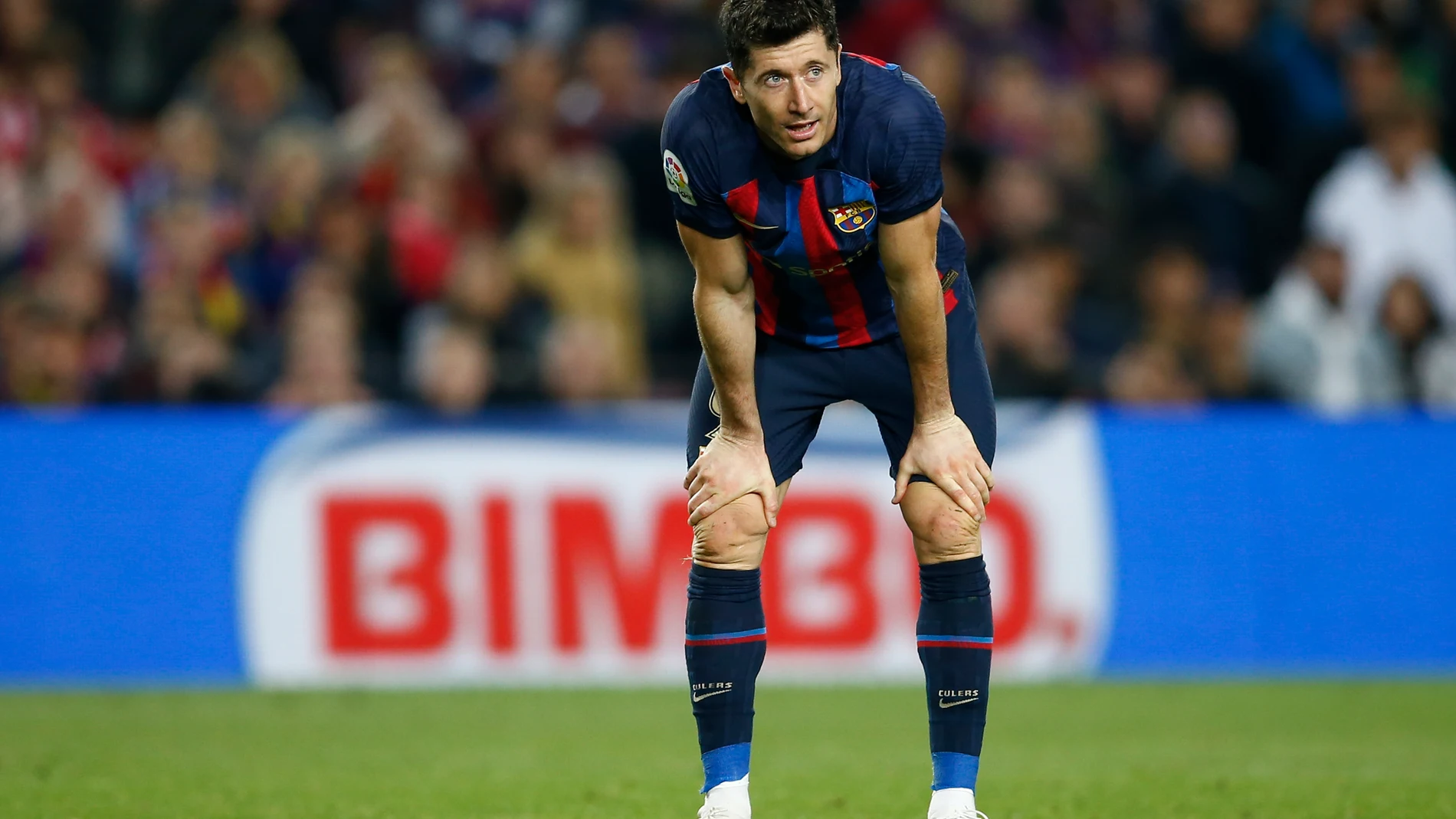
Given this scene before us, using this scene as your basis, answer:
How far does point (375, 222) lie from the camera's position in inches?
440

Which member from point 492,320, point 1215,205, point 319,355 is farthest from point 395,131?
point 1215,205

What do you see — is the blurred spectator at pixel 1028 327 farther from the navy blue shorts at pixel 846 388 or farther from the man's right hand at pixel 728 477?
the man's right hand at pixel 728 477

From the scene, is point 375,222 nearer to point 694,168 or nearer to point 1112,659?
point 1112,659

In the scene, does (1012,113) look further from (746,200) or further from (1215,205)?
(746,200)

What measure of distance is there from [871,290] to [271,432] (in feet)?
18.3

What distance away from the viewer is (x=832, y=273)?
5086 mm

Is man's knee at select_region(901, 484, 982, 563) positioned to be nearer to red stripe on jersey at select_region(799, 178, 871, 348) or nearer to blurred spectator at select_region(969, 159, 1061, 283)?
red stripe on jersey at select_region(799, 178, 871, 348)

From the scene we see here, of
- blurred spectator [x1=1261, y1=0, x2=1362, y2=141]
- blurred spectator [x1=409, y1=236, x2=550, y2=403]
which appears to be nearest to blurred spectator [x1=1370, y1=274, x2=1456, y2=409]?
blurred spectator [x1=1261, y1=0, x2=1362, y2=141]

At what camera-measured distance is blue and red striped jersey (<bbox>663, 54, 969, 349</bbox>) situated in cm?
481

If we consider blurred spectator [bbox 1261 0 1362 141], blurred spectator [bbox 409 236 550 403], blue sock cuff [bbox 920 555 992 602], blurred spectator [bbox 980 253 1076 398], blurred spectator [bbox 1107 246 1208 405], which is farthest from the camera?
blurred spectator [bbox 1261 0 1362 141]

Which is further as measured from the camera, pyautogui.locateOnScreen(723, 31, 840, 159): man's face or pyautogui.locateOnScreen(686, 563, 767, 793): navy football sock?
pyautogui.locateOnScreen(686, 563, 767, 793): navy football sock

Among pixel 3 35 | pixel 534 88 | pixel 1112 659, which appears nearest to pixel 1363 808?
pixel 1112 659

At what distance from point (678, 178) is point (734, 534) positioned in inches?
39.4

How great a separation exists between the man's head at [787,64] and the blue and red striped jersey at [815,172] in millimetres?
95
